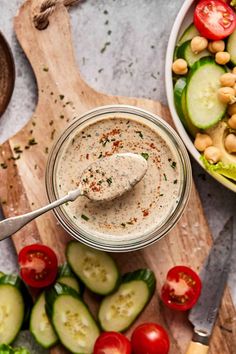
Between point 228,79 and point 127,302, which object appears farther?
point 127,302

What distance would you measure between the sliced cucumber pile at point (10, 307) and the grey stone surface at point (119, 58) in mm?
77

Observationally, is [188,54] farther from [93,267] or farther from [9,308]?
[9,308]

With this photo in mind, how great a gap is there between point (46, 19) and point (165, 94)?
414 millimetres

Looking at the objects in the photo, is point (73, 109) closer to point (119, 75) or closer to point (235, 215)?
point (119, 75)

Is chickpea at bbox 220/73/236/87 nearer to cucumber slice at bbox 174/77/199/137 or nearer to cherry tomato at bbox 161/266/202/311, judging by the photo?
cucumber slice at bbox 174/77/199/137

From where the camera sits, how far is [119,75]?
2.22 metres

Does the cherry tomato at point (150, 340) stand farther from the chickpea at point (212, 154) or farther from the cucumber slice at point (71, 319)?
the chickpea at point (212, 154)

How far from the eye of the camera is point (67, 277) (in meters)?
2.13

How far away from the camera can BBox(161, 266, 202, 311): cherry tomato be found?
2086 mm

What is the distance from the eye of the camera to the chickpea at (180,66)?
6.77 feet

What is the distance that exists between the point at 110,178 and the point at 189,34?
49cm

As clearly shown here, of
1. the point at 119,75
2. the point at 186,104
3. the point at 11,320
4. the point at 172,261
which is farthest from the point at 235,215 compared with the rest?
the point at 11,320

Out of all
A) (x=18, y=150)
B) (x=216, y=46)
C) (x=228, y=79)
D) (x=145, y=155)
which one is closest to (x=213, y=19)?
(x=216, y=46)

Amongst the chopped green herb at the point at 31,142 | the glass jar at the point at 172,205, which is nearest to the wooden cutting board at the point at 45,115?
the chopped green herb at the point at 31,142
